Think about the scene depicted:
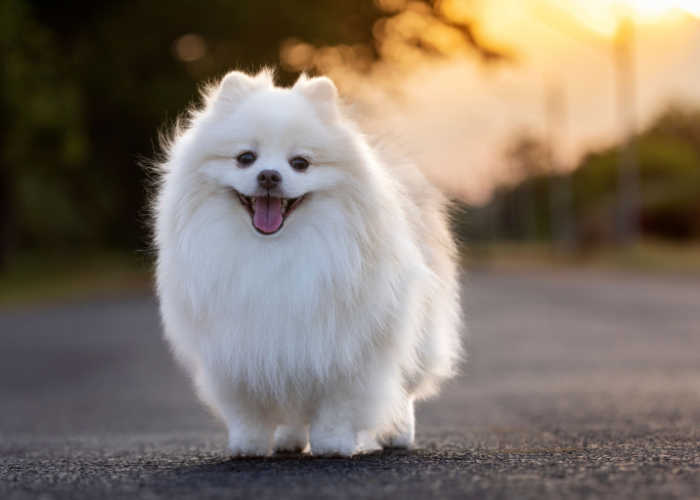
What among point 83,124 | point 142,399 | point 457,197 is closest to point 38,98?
point 83,124

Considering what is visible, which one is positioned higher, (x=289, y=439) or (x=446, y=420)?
(x=289, y=439)

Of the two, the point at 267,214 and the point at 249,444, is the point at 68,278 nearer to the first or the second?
the point at 249,444

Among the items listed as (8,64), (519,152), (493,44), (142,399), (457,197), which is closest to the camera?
(457,197)

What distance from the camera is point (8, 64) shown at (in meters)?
27.2

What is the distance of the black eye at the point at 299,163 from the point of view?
5.19 metres

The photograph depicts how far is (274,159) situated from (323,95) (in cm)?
57

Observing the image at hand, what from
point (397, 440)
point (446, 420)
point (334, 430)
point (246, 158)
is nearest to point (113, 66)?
point (446, 420)

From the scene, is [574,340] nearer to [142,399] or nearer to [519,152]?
[142,399]

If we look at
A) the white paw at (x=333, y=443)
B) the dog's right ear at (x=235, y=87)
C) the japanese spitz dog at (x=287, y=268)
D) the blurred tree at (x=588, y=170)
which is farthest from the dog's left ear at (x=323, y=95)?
the blurred tree at (x=588, y=170)

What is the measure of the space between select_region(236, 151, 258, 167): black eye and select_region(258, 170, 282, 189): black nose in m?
0.18

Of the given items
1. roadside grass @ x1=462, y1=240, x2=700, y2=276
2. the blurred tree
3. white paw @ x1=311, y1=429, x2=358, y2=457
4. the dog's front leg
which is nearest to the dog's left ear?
the dog's front leg

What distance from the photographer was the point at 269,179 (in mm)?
5020

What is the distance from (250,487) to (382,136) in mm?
2849

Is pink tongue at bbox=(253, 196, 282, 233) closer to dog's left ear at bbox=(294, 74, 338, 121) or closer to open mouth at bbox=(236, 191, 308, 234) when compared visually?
open mouth at bbox=(236, 191, 308, 234)
